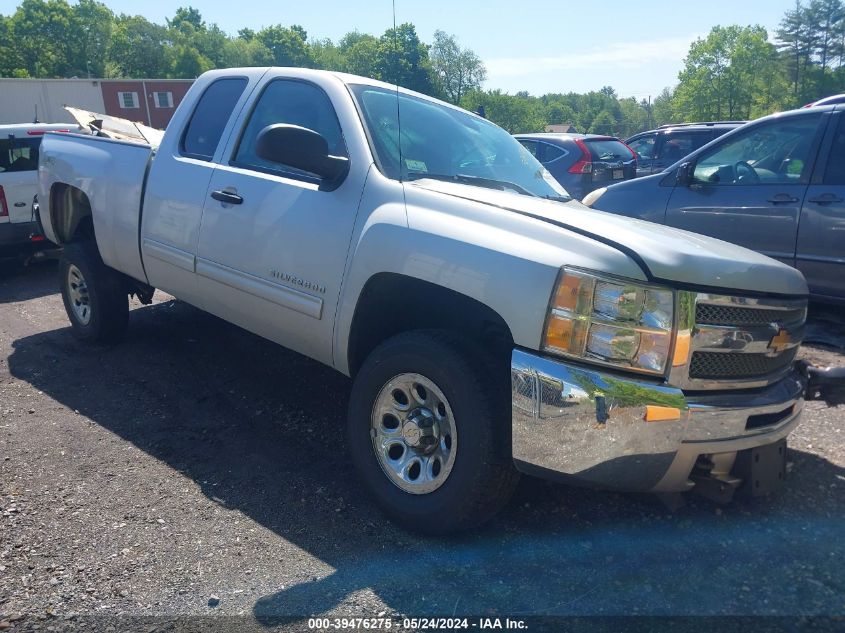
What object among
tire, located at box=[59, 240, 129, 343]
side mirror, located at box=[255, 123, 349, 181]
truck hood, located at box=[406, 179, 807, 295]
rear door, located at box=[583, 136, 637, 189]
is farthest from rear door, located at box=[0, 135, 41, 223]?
rear door, located at box=[583, 136, 637, 189]

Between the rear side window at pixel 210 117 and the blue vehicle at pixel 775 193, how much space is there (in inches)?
108

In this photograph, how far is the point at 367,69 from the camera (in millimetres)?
4543

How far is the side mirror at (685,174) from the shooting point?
6055 mm

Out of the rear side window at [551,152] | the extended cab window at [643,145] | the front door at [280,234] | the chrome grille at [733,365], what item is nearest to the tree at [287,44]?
the front door at [280,234]

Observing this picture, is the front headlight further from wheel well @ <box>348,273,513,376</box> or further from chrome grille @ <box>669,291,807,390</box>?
wheel well @ <box>348,273,513,376</box>

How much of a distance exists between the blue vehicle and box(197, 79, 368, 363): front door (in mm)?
2582

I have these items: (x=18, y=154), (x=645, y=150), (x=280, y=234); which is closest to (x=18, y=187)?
(x=18, y=154)

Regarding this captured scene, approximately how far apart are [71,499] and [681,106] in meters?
80.2

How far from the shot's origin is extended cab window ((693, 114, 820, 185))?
5465 millimetres

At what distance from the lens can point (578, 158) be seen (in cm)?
1089

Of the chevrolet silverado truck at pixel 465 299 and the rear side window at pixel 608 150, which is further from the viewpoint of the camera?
the rear side window at pixel 608 150

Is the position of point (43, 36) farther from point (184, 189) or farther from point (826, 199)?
point (826, 199)

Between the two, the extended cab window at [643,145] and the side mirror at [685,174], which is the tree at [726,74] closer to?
the extended cab window at [643,145]

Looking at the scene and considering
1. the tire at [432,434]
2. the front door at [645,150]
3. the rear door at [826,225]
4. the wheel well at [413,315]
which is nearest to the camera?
the tire at [432,434]
